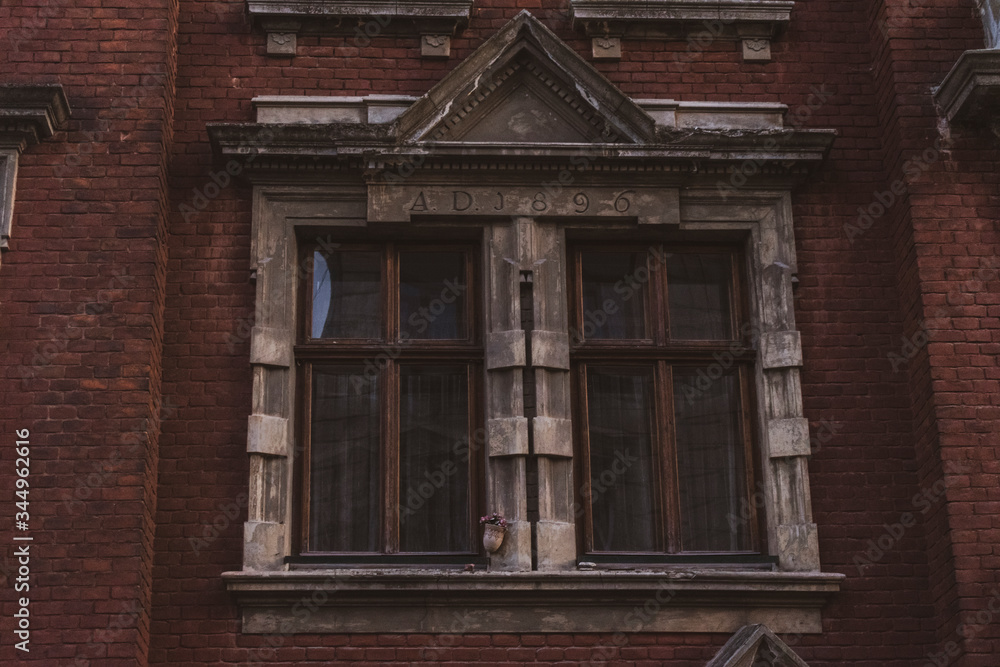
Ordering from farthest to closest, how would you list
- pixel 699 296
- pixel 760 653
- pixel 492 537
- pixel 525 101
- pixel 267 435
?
→ pixel 525 101 < pixel 699 296 < pixel 267 435 < pixel 492 537 < pixel 760 653

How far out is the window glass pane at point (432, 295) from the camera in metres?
9.55

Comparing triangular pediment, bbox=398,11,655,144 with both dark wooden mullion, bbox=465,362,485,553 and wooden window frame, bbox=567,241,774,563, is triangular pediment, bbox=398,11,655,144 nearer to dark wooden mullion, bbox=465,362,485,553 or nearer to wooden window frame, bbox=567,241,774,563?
wooden window frame, bbox=567,241,774,563

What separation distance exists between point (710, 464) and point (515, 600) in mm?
1692

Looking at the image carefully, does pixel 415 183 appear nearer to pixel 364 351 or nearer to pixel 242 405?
pixel 364 351

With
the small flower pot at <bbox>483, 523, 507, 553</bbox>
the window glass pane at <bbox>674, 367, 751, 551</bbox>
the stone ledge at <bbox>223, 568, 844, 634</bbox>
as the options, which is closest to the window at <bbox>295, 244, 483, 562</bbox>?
the small flower pot at <bbox>483, 523, 507, 553</bbox>

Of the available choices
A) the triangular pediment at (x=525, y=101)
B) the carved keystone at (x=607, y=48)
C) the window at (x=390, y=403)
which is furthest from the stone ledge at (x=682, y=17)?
the window at (x=390, y=403)

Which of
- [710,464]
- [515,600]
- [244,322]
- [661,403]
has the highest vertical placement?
[244,322]

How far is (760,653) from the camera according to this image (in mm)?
8344

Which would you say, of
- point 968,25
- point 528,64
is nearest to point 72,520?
point 528,64

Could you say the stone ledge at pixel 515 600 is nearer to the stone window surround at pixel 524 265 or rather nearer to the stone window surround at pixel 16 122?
the stone window surround at pixel 524 265

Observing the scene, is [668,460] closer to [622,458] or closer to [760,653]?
[622,458]

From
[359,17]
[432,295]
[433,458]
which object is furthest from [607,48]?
[433,458]

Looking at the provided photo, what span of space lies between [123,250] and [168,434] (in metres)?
1.20

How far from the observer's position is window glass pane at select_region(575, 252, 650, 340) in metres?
9.60
